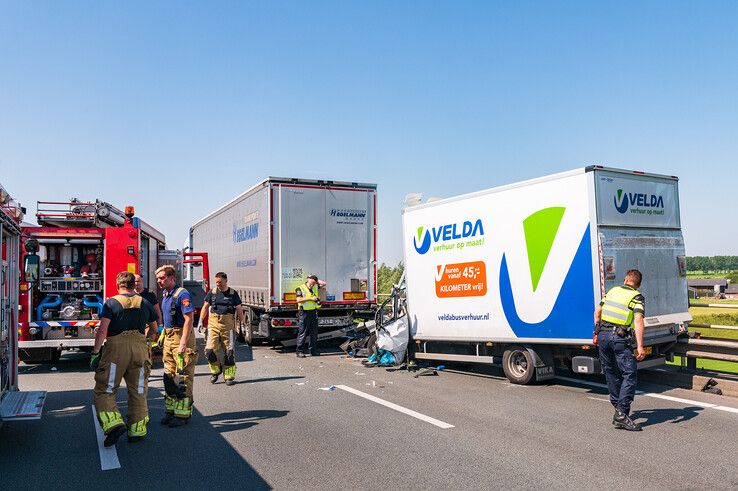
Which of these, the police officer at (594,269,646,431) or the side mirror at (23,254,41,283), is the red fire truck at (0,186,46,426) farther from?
the police officer at (594,269,646,431)

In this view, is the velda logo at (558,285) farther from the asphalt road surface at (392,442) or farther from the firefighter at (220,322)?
the firefighter at (220,322)

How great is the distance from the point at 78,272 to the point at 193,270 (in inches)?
525

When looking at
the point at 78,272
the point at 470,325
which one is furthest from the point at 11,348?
the point at 470,325

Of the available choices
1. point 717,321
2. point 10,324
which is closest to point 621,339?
point 10,324

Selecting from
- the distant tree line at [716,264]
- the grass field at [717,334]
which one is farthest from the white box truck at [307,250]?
the distant tree line at [716,264]

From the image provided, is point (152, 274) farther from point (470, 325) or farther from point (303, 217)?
point (470, 325)

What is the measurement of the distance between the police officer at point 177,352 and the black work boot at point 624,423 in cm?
482

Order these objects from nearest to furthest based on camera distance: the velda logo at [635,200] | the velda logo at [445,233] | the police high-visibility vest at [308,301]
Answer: the velda logo at [635,200] < the velda logo at [445,233] < the police high-visibility vest at [308,301]

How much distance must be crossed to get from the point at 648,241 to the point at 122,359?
7.26 m

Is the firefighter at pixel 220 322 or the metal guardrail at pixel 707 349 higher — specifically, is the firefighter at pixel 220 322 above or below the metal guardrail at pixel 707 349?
above

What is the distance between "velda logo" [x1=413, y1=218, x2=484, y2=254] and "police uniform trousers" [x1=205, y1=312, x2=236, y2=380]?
3620 mm

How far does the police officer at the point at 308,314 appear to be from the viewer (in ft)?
44.6

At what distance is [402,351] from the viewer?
11469 mm

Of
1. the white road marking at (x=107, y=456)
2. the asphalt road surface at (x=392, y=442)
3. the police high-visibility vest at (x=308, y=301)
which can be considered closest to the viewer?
the asphalt road surface at (x=392, y=442)
